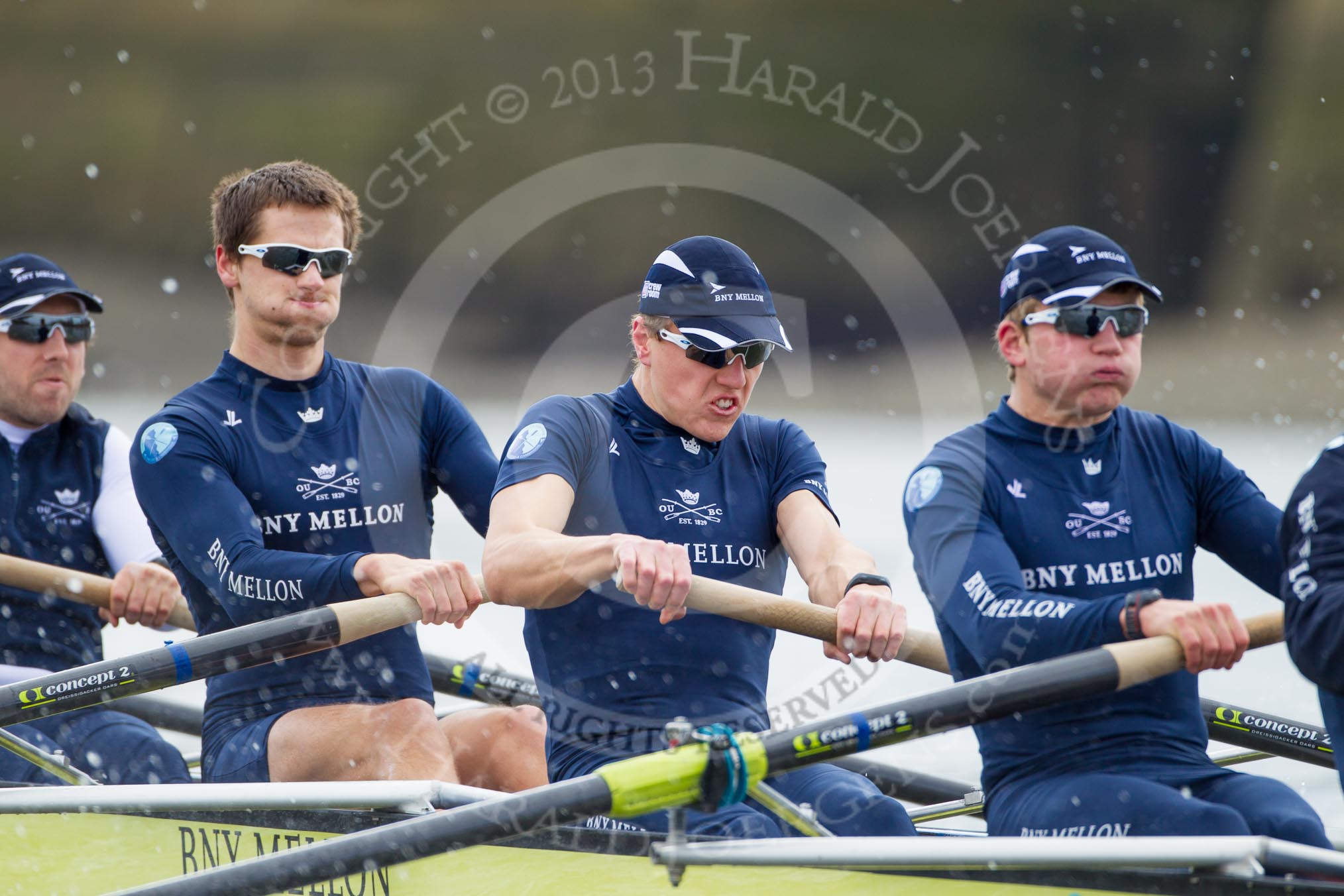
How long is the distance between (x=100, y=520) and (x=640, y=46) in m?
16.1

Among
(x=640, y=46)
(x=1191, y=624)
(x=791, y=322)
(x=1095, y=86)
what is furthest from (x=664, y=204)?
(x=1191, y=624)

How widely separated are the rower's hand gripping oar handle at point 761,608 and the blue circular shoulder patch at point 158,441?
1.38m

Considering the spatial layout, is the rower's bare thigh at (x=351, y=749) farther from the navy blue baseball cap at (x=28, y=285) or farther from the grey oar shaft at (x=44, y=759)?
the navy blue baseball cap at (x=28, y=285)

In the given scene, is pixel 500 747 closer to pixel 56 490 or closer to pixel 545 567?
pixel 545 567

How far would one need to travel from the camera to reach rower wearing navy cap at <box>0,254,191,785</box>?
14.9ft

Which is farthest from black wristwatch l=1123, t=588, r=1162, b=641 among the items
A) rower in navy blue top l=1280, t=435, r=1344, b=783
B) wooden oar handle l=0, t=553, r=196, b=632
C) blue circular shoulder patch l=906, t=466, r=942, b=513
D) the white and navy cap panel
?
wooden oar handle l=0, t=553, r=196, b=632

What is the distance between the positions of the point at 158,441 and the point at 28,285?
5.01 feet

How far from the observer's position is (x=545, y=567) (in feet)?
9.96

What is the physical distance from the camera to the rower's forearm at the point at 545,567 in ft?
9.79

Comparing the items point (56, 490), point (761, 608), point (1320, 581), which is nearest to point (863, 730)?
point (761, 608)

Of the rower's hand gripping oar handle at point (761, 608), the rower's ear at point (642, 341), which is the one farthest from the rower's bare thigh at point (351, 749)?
the rower's ear at point (642, 341)

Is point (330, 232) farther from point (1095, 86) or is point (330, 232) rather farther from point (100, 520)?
point (1095, 86)

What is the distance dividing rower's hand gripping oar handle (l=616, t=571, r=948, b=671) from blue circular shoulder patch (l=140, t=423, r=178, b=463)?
138cm

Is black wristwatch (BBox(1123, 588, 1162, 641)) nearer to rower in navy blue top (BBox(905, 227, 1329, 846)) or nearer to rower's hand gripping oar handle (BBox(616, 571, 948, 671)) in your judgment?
rower in navy blue top (BBox(905, 227, 1329, 846))
